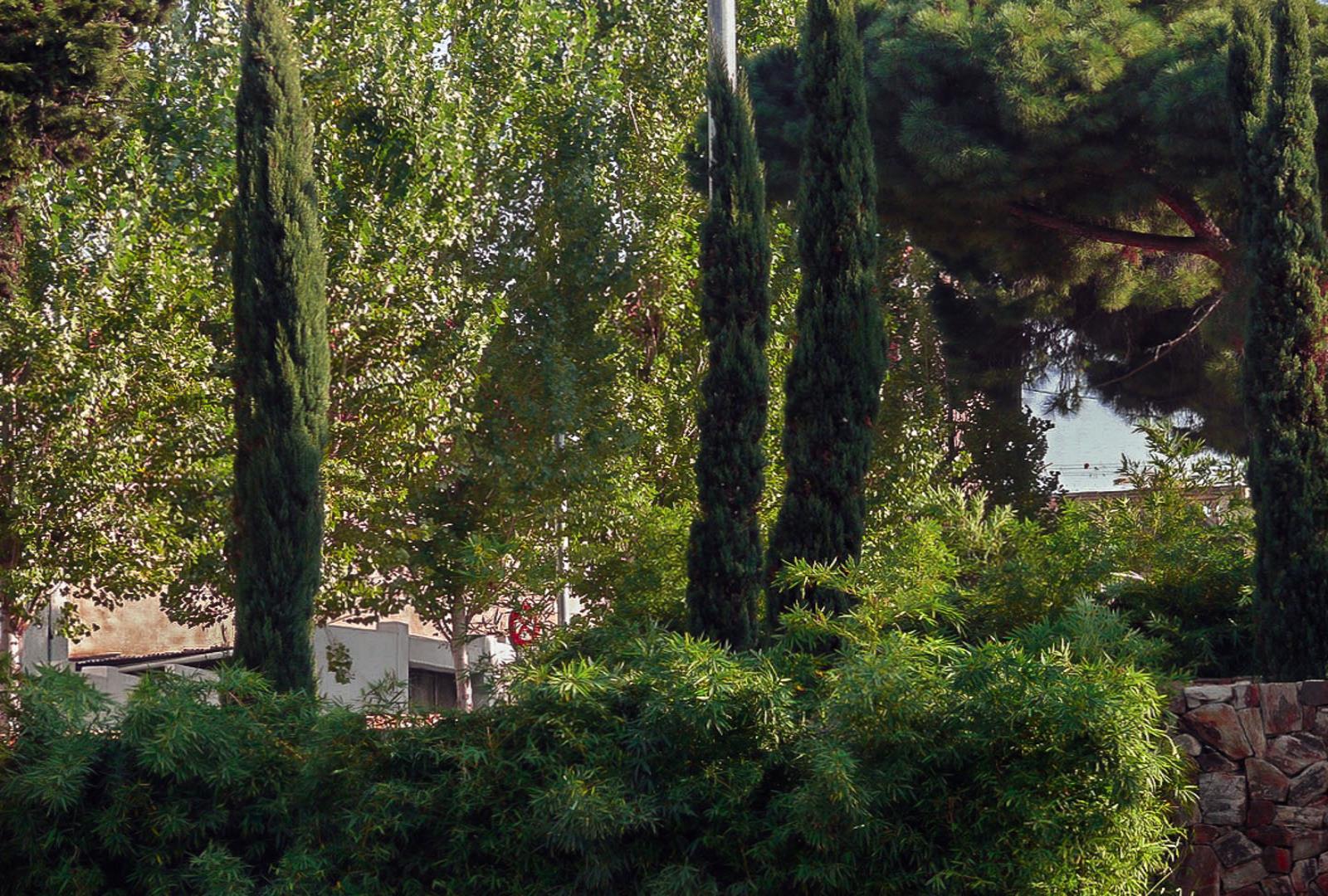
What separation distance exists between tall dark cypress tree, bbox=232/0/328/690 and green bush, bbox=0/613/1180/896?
198 centimetres

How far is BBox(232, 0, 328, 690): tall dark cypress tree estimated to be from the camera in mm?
7859

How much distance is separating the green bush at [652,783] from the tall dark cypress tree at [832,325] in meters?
1.87

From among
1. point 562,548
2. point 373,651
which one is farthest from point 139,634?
point 562,548

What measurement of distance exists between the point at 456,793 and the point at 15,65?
6964 millimetres

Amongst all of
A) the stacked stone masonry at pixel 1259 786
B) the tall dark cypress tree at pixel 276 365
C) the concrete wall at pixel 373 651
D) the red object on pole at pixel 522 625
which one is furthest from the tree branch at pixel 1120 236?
the concrete wall at pixel 373 651

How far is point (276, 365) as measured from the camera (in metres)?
8.00

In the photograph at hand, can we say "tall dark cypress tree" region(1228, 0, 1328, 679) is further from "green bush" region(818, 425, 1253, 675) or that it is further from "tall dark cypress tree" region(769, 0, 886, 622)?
"tall dark cypress tree" region(769, 0, 886, 622)

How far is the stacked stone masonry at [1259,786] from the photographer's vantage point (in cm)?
604

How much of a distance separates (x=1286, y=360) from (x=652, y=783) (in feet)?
14.1

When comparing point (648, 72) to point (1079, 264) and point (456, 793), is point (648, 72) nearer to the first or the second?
point (1079, 264)

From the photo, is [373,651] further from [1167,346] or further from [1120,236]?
[1120,236]

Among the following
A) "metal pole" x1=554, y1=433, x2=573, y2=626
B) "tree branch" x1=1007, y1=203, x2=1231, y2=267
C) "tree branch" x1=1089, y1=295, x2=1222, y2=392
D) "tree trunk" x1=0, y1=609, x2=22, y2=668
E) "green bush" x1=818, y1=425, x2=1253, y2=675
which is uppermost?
"tree branch" x1=1007, y1=203, x2=1231, y2=267

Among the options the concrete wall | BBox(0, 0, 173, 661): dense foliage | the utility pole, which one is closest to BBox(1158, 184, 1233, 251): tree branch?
the utility pole

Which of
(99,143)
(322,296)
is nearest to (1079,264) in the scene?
(322,296)
